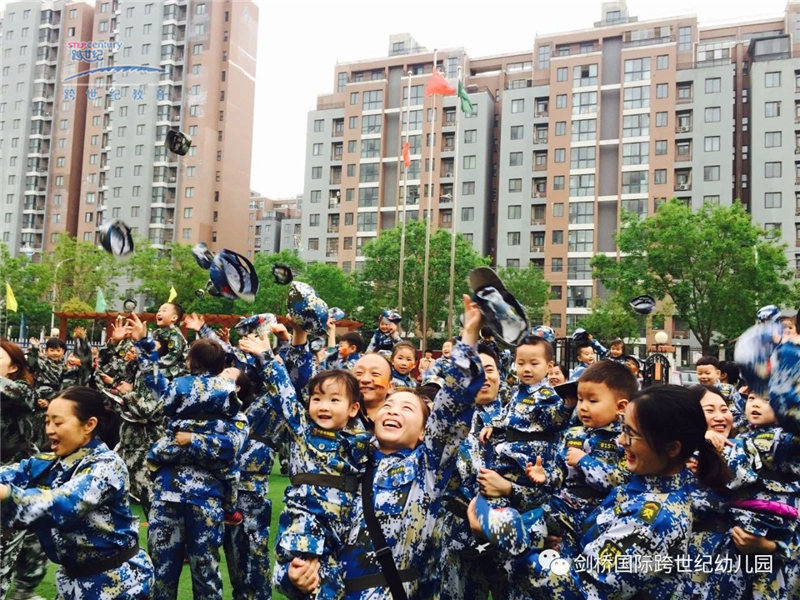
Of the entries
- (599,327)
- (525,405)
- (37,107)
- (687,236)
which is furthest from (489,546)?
(37,107)

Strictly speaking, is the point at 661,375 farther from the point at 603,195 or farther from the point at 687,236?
the point at 603,195

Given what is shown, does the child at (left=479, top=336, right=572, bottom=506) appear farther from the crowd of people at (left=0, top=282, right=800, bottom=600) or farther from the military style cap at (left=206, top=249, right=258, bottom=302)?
the military style cap at (left=206, top=249, right=258, bottom=302)

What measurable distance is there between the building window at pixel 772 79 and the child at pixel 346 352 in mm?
48618

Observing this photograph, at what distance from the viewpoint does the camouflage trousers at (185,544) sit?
13.8 feet

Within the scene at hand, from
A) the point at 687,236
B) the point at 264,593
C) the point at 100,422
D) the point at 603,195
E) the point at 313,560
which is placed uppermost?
the point at 603,195

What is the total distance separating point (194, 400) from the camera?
4.32m

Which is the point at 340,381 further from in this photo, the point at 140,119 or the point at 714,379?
the point at 140,119

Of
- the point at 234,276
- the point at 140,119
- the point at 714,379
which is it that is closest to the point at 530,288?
the point at 140,119

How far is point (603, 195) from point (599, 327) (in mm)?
15682

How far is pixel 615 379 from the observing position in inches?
139

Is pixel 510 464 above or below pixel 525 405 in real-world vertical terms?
below

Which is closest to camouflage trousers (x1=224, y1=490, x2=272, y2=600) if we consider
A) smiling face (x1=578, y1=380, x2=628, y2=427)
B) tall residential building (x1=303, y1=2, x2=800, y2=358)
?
smiling face (x1=578, y1=380, x2=628, y2=427)

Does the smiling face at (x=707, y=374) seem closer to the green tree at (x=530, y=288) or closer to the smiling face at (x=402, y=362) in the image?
the smiling face at (x=402, y=362)

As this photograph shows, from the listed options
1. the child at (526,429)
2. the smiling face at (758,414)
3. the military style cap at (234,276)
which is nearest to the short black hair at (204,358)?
the military style cap at (234,276)
